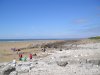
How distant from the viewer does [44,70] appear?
13.1 meters

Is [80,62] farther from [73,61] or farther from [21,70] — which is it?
[21,70]

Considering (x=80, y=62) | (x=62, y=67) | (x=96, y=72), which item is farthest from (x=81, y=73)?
(x=80, y=62)

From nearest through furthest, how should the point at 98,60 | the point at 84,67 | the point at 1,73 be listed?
the point at 1,73 < the point at 84,67 < the point at 98,60

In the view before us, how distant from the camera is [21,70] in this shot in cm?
1294

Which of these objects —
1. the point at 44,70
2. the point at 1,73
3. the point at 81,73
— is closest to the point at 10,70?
the point at 1,73

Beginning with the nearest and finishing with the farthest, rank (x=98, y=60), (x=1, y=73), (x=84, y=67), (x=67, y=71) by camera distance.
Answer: (x=1, y=73) → (x=67, y=71) → (x=84, y=67) → (x=98, y=60)

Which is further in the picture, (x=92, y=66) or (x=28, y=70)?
(x=92, y=66)

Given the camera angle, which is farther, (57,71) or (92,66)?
(92,66)

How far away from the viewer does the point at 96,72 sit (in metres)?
12.3

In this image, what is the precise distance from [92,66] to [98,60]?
1.37m

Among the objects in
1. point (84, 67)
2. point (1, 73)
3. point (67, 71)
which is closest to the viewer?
point (1, 73)

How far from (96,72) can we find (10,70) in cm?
607

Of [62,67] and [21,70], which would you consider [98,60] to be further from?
[21,70]

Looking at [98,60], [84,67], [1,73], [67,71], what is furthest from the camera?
[98,60]
